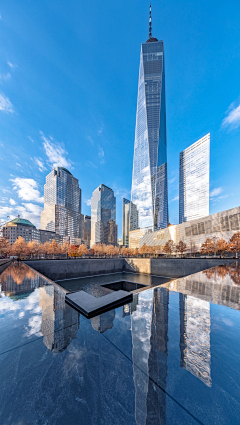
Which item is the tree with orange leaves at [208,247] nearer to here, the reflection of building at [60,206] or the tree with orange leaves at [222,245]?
the tree with orange leaves at [222,245]

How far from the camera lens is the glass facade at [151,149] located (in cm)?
10044

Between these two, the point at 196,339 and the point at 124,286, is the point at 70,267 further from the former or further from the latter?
the point at 196,339

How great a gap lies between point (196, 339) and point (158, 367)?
114cm

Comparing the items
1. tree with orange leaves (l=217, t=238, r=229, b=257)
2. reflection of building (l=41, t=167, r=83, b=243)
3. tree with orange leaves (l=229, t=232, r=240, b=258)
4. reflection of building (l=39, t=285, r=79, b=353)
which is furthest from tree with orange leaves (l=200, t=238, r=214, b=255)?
reflection of building (l=41, t=167, r=83, b=243)

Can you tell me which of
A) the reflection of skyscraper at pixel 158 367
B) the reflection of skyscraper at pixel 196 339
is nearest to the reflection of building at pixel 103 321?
the reflection of skyscraper at pixel 158 367

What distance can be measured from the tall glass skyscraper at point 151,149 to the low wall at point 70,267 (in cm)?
7186

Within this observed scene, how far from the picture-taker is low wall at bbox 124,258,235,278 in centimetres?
2489

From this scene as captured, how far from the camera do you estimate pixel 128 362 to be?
228cm

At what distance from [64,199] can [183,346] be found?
153840mm

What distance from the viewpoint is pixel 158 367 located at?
219cm

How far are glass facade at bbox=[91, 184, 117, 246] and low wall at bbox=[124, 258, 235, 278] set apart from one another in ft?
380

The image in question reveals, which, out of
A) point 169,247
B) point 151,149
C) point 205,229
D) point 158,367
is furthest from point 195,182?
point 158,367

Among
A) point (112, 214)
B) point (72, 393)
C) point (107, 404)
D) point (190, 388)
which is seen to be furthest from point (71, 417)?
point (112, 214)

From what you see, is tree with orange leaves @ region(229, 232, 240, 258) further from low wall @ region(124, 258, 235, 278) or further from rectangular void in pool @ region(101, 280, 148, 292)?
rectangular void in pool @ region(101, 280, 148, 292)
